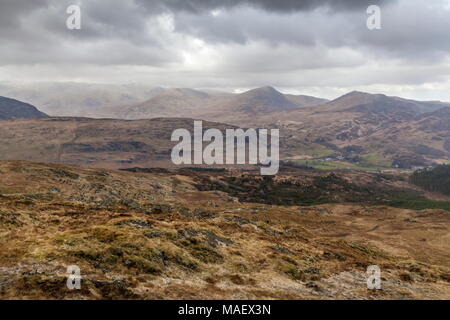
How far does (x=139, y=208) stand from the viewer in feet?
233

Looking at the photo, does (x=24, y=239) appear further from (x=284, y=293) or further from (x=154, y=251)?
(x=284, y=293)

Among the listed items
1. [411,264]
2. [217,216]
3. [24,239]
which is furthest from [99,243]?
[411,264]

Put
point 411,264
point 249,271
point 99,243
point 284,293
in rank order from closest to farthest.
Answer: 1. point 284,293
2. point 99,243
3. point 249,271
4. point 411,264

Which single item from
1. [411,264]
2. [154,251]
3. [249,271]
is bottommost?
[411,264]

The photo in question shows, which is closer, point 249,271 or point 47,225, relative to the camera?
point 249,271

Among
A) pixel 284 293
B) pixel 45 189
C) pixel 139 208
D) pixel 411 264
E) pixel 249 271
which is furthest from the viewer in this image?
pixel 45 189

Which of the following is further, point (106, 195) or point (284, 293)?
point (106, 195)

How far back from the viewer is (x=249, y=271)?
39.7 meters

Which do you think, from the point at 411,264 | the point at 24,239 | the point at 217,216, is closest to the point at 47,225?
the point at 24,239

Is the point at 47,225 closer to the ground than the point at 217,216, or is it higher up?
higher up
